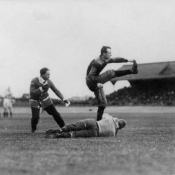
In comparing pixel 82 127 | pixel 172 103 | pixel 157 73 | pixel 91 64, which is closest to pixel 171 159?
pixel 82 127

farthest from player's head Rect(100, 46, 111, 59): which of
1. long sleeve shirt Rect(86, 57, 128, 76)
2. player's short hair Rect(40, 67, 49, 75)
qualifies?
player's short hair Rect(40, 67, 49, 75)

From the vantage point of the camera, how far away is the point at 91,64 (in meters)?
10.3

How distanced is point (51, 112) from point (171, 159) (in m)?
6.31

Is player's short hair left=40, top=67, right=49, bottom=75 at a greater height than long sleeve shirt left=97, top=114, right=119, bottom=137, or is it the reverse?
player's short hair left=40, top=67, right=49, bottom=75

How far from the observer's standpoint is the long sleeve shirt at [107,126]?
9.18m

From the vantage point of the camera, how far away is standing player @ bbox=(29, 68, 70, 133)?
1120 centimetres

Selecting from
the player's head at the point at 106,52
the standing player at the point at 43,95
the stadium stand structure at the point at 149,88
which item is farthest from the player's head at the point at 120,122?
the stadium stand structure at the point at 149,88

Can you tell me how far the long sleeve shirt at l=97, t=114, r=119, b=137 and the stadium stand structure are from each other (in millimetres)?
42003

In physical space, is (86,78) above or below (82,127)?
above

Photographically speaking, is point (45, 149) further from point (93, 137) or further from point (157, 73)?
point (157, 73)

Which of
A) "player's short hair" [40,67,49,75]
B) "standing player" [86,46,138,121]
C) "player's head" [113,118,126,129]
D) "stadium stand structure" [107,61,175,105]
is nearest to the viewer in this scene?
"player's head" [113,118,126,129]

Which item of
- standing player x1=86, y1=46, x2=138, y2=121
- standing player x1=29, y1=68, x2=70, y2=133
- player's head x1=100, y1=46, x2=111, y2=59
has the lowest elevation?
standing player x1=29, y1=68, x2=70, y2=133

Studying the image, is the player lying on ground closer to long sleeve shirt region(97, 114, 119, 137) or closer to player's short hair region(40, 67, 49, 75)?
long sleeve shirt region(97, 114, 119, 137)

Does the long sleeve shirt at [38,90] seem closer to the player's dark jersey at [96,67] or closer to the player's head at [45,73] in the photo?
the player's head at [45,73]
